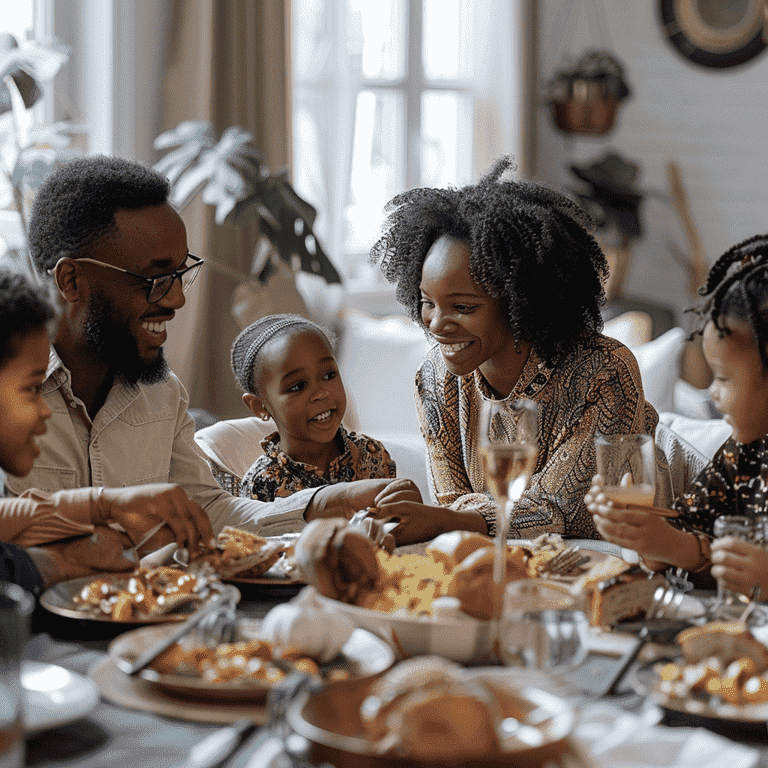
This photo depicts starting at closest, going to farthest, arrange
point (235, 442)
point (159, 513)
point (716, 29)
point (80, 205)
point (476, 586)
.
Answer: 1. point (476, 586)
2. point (159, 513)
3. point (80, 205)
4. point (235, 442)
5. point (716, 29)

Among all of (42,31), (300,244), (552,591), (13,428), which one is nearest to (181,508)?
(13,428)

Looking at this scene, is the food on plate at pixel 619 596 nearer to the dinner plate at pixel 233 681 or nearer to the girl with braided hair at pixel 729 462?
the girl with braided hair at pixel 729 462

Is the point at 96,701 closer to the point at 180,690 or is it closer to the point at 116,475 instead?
the point at 180,690

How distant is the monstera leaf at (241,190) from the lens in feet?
10.9

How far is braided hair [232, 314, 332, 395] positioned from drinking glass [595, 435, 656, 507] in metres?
1.05

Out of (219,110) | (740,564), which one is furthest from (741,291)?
(219,110)

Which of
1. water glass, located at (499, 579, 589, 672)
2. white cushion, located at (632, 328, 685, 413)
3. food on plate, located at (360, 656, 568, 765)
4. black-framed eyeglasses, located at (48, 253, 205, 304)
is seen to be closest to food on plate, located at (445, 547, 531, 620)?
water glass, located at (499, 579, 589, 672)

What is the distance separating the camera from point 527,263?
6.48ft

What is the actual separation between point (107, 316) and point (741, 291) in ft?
3.35

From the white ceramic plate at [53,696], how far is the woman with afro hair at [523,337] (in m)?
0.94

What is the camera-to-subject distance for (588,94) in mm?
5297

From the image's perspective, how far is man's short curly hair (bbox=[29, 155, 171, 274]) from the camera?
70.2 inches

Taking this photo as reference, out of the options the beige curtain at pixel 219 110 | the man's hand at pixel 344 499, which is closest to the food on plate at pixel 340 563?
the man's hand at pixel 344 499

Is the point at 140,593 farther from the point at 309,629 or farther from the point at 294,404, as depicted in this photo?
the point at 294,404
